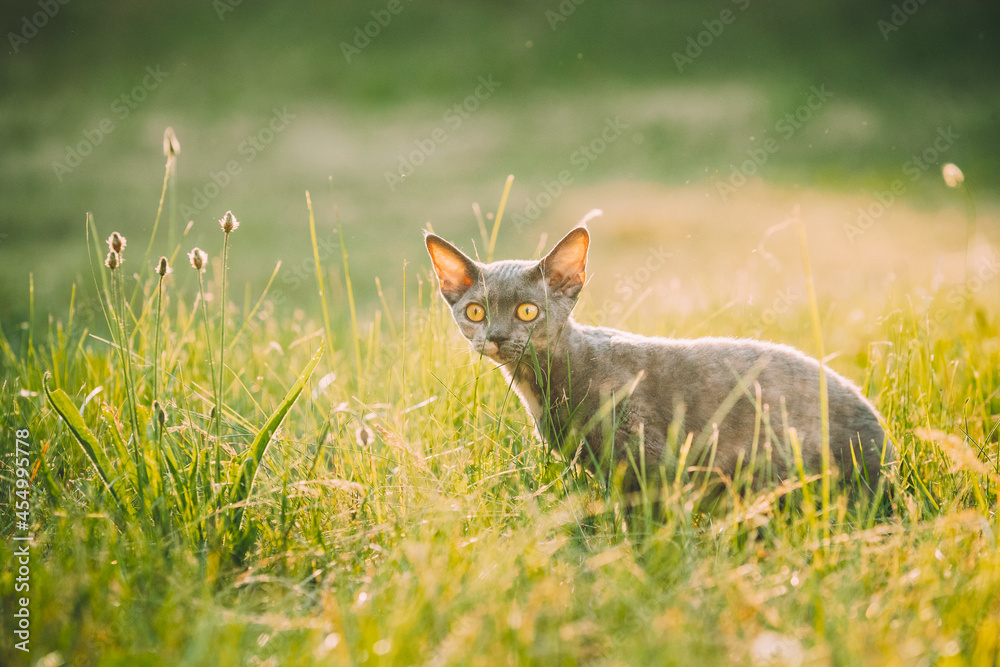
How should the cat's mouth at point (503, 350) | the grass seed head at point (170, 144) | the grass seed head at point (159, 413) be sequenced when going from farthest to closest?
the cat's mouth at point (503, 350), the grass seed head at point (170, 144), the grass seed head at point (159, 413)

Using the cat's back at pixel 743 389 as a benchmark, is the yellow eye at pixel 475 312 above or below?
above

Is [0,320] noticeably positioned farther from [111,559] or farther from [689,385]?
[689,385]

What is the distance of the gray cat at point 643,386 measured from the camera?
2.06m

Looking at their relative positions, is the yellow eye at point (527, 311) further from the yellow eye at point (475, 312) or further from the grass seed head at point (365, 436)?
the grass seed head at point (365, 436)

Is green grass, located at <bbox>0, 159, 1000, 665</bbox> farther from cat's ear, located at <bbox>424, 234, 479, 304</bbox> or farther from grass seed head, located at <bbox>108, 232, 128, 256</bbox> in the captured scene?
cat's ear, located at <bbox>424, 234, 479, 304</bbox>

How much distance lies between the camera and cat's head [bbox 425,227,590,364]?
7.29 feet

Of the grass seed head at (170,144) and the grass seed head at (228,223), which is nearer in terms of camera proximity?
the grass seed head at (228,223)

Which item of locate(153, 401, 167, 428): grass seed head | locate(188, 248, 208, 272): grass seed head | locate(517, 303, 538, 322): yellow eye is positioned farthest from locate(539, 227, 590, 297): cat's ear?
locate(153, 401, 167, 428): grass seed head

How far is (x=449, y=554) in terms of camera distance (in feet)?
5.17

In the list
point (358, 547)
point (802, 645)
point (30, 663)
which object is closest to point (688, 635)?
point (802, 645)

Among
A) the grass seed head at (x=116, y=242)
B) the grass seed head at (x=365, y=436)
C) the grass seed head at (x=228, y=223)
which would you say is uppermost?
the grass seed head at (x=228, y=223)

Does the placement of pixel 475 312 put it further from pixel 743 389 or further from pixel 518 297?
pixel 743 389

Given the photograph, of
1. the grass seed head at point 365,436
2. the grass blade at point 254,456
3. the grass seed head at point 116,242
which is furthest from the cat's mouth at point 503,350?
the grass seed head at point 116,242

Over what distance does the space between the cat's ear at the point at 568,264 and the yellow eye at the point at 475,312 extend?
0.26m
